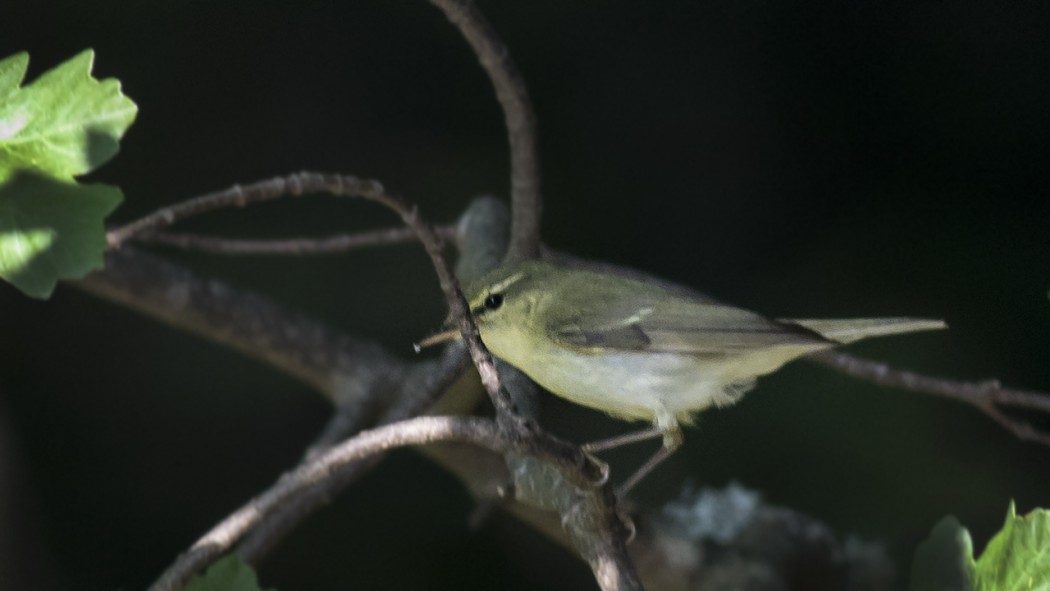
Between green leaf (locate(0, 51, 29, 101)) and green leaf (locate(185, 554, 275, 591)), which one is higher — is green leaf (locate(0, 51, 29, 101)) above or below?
above

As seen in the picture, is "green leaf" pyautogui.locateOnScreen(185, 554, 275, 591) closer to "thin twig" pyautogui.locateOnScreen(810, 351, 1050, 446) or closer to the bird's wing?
the bird's wing

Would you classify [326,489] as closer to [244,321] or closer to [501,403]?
[244,321]

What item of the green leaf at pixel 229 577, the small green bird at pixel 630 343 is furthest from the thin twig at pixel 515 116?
the green leaf at pixel 229 577

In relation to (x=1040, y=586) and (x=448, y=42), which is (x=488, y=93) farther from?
(x=1040, y=586)

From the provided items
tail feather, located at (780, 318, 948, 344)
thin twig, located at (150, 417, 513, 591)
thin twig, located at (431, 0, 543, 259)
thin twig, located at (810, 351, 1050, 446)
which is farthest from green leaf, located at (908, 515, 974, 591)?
thin twig, located at (431, 0, 543, 259)

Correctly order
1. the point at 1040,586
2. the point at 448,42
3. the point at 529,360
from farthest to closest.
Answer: the point at 448,42
the point at 529,360
the point at 1040,586

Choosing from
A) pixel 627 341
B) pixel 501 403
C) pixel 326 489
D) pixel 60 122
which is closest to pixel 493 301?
pixel 627 341

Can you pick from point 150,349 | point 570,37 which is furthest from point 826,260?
point 150,349
